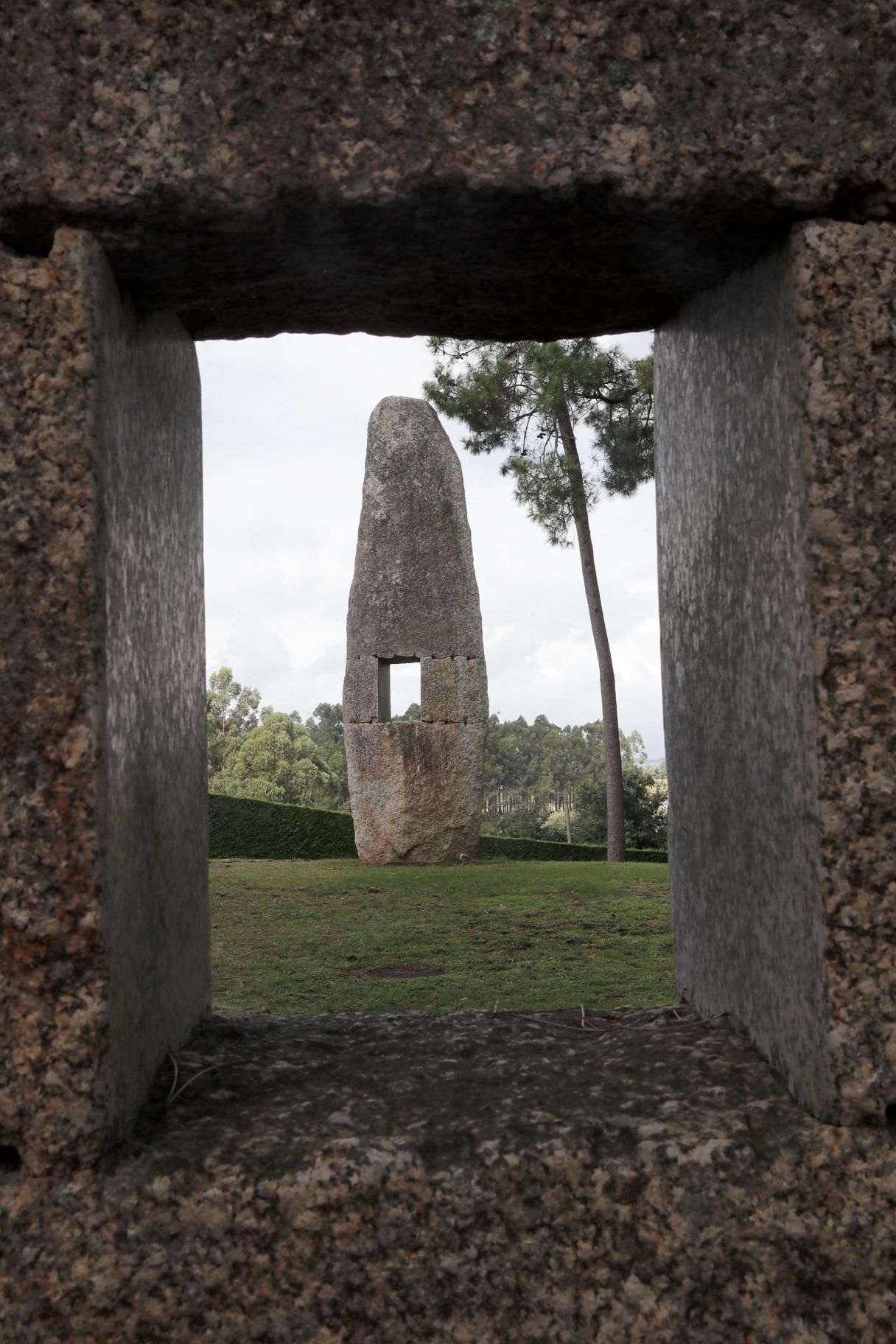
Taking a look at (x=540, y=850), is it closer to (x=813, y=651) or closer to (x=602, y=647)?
(x=602, y=647)

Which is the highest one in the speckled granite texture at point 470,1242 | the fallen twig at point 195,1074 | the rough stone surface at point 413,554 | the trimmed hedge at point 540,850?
the rough stone surface at point 413,554

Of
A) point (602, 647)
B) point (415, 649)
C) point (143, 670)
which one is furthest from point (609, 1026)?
point (602, 647)

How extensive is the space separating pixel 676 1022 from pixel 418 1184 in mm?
762

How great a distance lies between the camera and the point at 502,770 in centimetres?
4525

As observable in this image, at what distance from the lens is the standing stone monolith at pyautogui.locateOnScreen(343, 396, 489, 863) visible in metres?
10.8

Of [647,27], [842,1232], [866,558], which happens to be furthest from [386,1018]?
[647,27]

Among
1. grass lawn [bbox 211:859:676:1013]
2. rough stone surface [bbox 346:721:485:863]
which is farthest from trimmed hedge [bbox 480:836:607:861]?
grass lawn [bbox 211:859:676:1013]

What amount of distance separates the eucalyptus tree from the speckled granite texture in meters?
11.2

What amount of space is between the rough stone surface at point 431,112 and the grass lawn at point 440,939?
2.66m

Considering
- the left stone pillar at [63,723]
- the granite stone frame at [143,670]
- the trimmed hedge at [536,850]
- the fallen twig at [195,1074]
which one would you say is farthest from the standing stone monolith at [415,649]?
the left stone pillar at [63,723]

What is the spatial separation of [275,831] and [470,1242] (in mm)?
13423

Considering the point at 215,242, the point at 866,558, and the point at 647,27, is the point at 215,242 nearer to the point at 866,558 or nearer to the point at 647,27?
the point at 647,27

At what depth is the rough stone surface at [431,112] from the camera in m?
1.37

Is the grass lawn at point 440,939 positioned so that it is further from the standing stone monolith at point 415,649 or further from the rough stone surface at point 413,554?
the rough stone surface at point 413,554
